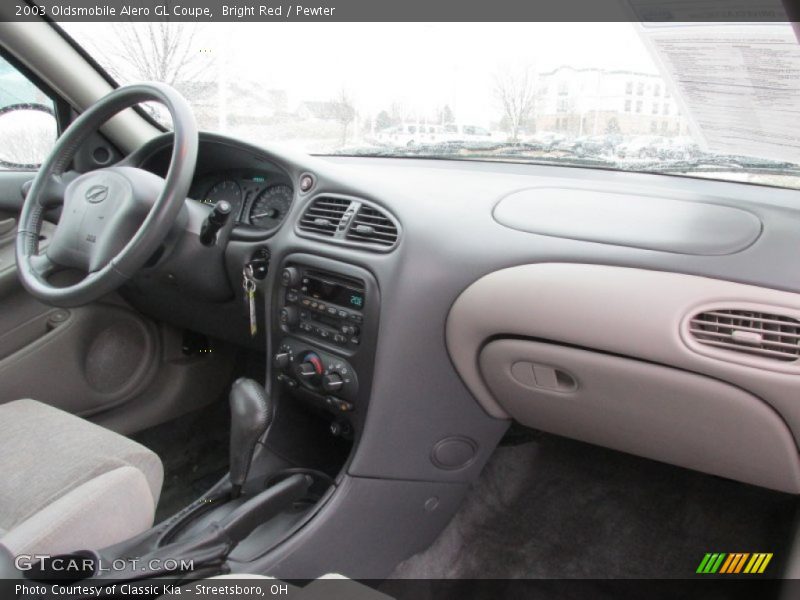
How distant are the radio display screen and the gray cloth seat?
514 mm

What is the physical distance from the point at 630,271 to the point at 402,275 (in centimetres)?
47

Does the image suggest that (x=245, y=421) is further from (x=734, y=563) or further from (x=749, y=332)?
(x=734, y=563)

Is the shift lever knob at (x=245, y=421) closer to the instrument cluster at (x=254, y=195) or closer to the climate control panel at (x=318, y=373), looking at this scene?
the climate control panel at (x=318, y=373)

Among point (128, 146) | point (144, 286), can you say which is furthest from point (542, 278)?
point (128, 146)

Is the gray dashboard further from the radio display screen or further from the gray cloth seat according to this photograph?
the gray cloth seat

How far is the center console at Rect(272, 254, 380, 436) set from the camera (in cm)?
151

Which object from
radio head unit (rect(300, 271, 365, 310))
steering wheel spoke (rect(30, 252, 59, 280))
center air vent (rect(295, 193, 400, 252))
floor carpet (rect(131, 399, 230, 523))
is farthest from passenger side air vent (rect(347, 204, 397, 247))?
floor carpet (rect(131, 399, 230, 523))

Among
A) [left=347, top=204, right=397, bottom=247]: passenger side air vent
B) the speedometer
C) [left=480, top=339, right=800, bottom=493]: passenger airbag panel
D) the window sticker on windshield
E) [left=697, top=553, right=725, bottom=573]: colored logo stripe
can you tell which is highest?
the window sticker on windshield

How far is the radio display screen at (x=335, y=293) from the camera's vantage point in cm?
152

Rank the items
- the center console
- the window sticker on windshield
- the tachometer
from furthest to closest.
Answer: the tachometer → the center console → the window sticker on windshield

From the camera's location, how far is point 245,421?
1.47 metres

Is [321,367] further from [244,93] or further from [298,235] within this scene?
[244,93]

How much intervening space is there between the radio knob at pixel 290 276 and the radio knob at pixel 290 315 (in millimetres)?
60

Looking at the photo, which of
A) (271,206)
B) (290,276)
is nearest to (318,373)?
(290,276)
